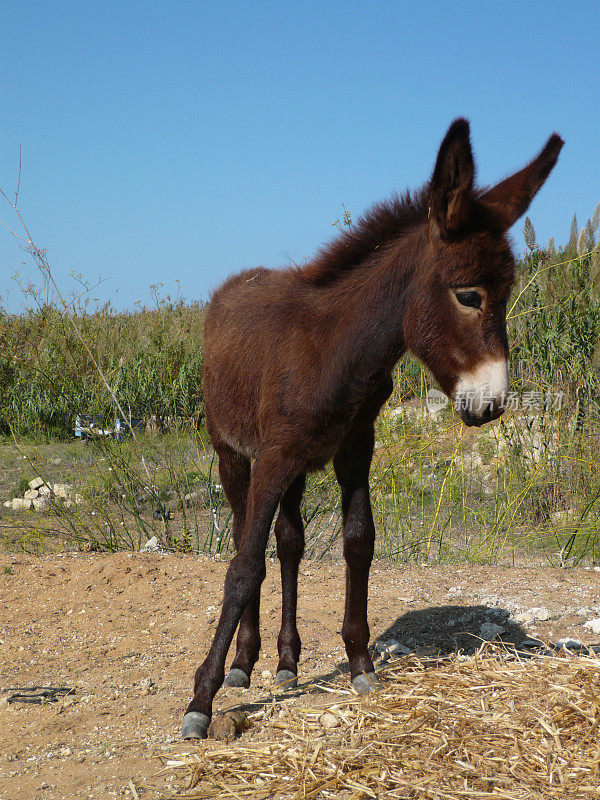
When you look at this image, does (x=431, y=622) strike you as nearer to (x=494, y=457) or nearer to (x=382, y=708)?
(x=382, y=708)

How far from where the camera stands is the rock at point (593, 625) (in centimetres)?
413

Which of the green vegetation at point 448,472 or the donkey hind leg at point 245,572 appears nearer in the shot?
the donkey hind leg at point 245,572

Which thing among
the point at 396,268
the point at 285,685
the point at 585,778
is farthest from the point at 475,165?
the point at 285,685

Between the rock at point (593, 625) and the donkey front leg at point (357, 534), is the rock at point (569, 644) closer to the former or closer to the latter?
the rock at point (593, 625)

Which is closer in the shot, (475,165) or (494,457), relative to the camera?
(475,165)

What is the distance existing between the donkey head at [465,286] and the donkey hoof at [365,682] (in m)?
1.41

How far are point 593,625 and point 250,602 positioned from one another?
2.15 metres

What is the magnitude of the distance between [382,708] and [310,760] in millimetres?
480

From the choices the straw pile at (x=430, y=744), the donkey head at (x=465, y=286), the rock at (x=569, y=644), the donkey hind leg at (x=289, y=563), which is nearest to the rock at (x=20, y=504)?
the donkey hind leg at (x=289, y=563)

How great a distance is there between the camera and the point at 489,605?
457 cm

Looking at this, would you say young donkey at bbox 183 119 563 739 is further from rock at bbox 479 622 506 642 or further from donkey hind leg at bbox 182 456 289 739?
rock at bbox 479 622 506 642

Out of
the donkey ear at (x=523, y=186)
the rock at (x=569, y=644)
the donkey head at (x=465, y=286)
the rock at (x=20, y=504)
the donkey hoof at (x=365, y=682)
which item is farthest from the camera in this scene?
the rock at (x=20, y=504)

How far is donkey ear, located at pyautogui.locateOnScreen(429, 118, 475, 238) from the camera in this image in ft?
8.06

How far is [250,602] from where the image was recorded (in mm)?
3539
